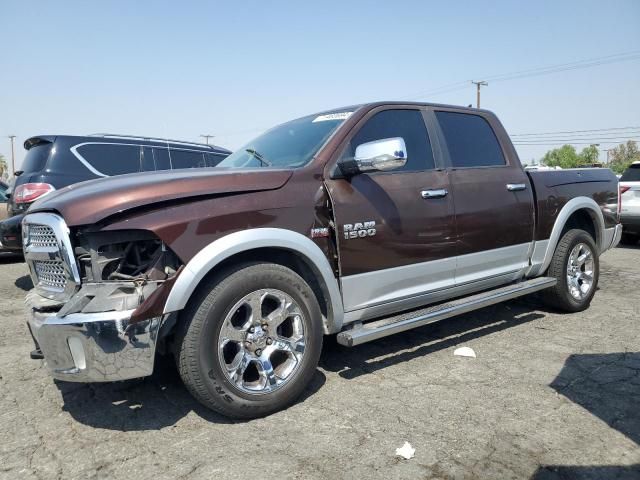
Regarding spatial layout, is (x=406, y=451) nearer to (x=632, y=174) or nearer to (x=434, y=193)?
(x=434, y=193)

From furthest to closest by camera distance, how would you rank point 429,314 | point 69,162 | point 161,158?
point 161,158, point 69,162, point 429,314

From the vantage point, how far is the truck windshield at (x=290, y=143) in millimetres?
3425

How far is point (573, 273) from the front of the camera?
4910 mm

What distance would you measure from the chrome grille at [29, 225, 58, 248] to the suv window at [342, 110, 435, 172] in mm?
2054

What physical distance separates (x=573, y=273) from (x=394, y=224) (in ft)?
8.53

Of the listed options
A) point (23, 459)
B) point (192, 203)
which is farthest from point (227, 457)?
point (192, 203)

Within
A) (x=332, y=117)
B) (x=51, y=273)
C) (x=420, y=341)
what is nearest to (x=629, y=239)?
(x=420, y=341)

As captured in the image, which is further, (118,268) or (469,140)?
(469,140)

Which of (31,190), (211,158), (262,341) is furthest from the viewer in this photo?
(211,158)

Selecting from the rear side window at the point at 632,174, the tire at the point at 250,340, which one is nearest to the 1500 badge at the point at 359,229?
the tire at the point at 250,340

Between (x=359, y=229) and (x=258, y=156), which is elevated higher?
(x=258, y=156)

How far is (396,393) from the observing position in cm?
313

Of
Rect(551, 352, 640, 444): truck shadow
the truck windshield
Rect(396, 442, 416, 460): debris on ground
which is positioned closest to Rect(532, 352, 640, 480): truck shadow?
Rect(551, 352, 640, 444): truck shadow

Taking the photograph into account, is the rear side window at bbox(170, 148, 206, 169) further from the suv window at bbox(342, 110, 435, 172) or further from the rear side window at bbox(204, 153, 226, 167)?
the suv window at bbox(342, 110, 435, 172)
